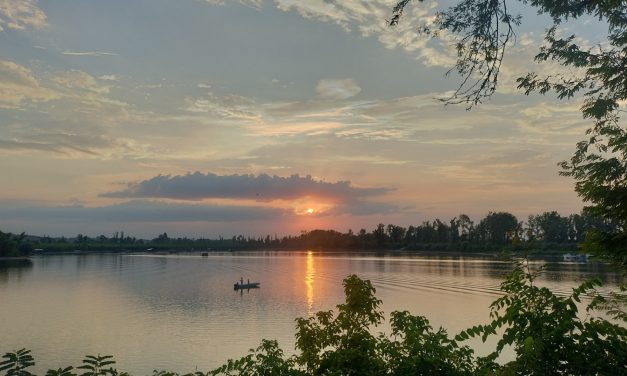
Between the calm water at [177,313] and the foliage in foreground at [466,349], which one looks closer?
the foliage in foreground at [466,349]

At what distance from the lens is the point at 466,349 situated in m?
7.03

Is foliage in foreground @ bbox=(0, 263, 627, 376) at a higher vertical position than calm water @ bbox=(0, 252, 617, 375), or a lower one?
higher

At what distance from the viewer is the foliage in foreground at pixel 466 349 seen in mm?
4984

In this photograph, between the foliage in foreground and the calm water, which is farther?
the calm water

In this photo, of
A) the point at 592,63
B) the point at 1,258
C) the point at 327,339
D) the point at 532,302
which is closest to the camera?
the point at 532,302

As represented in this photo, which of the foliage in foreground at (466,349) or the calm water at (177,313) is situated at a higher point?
the foliage in foreground at (466,349)

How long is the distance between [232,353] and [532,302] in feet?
87.2

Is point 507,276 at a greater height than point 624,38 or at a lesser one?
lesser

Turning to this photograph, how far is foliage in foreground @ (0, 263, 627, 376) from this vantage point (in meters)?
4.98

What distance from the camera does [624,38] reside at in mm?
10945

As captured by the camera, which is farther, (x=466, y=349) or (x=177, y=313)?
(x=177, y=313)

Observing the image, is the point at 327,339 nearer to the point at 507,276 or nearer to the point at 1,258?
the point at 507,276

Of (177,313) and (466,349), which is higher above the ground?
(466,349)

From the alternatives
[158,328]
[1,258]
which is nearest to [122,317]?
[158,328]
